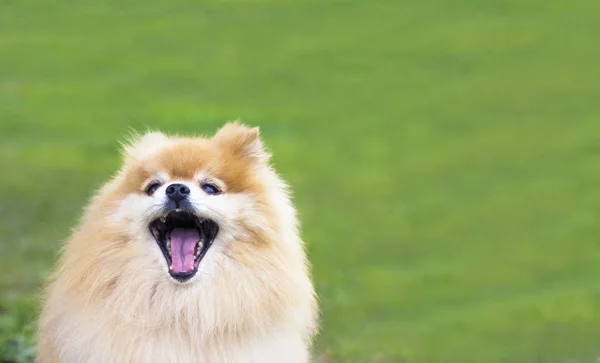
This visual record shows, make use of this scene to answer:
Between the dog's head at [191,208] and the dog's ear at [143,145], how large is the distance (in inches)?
1.0

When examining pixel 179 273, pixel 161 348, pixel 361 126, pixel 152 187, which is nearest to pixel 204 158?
pixel 152 187

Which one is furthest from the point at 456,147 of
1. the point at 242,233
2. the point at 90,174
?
the point at 242,233

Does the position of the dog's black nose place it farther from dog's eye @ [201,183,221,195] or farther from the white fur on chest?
the white fur on chest

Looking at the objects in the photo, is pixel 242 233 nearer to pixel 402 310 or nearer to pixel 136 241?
pixel 136 241

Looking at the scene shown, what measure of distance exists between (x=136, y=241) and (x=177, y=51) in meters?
12.6

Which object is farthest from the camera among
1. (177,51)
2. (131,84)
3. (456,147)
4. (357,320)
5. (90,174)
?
(177,51)

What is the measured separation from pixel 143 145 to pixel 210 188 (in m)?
0.51

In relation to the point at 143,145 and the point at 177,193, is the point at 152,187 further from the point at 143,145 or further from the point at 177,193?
the point at 143,145

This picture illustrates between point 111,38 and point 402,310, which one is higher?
point 111,38

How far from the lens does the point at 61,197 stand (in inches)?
431

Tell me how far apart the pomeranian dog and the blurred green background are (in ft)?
6.31

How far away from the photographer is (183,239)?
4.94 meters

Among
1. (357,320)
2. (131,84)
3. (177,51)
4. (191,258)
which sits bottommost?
(191,258)

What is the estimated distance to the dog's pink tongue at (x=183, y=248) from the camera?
483cm
